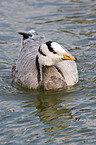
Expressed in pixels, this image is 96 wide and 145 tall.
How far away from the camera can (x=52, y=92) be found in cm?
1098

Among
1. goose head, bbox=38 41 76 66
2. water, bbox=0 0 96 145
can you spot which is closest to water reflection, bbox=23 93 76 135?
water, bbox=0 0 96 145

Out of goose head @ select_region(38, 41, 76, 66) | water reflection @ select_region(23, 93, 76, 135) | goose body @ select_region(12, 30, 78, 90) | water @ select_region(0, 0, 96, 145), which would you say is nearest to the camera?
water @ select_region(0, 0, 96, 145)

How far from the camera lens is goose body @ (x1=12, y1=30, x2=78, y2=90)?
10591 mm

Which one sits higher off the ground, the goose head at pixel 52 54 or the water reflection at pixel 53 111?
the goose head at pixel 52 54

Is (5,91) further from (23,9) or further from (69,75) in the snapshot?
(23,9)

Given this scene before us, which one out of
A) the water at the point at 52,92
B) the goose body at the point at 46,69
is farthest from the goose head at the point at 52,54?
the water at the point at 52,92

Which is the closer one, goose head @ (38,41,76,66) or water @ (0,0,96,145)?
water @ (0,0,96,145)

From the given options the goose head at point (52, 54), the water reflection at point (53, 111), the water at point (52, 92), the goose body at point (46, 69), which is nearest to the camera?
the water at point (52, 92)

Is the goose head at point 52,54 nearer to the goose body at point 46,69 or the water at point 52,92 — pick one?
the goose body at point 46,69

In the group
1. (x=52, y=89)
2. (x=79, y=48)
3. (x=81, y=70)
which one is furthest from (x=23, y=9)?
(x=52, y=89)

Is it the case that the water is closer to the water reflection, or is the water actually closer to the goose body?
the water reflection

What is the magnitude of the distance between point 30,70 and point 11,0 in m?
9.49

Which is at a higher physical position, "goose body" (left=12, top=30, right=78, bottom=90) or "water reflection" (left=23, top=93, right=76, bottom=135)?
"goose body" (left=12, top=30, right=78, bottom=90)

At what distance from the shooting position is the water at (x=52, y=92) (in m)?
8.41
